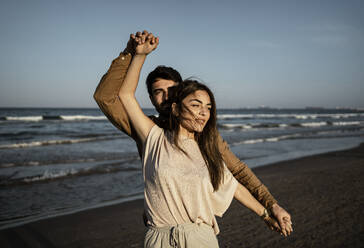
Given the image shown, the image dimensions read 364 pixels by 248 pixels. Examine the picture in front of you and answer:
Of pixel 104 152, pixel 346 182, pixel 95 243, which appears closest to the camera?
pixel 95 243

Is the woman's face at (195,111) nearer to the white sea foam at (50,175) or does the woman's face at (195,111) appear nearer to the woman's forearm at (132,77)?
the woman's forearm at (132,77)

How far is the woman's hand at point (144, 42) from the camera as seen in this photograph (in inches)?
60.7

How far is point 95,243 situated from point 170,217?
11.7 feet

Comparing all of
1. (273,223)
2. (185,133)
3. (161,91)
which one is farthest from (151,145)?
(273,223)

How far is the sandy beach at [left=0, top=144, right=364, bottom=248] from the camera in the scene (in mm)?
4270

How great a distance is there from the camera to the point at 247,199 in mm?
1884

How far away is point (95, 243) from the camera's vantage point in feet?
14.9

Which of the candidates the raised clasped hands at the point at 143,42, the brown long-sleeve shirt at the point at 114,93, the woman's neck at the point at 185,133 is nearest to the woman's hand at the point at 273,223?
the woman's neck at the point at 185,133

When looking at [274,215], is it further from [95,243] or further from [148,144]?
[95,243]

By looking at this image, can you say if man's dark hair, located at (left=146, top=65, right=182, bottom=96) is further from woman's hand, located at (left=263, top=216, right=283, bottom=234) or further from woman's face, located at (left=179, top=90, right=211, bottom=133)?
woman's hand, located at (left=263, top=216, right=283, bottom=234)

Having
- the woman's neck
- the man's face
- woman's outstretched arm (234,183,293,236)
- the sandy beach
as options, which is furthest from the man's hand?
the sandy beach

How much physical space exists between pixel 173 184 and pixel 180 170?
83 mm

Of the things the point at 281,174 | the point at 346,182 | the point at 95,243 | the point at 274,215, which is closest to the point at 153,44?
the point at 274,215

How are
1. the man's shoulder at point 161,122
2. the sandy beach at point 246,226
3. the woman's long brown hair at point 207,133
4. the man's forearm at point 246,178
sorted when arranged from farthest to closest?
the sandy beach at point 246,226 < the man's forearm at point 246,178 < the man's shoulder at point 161,122 < the woman's long brown hair at point 207,133
